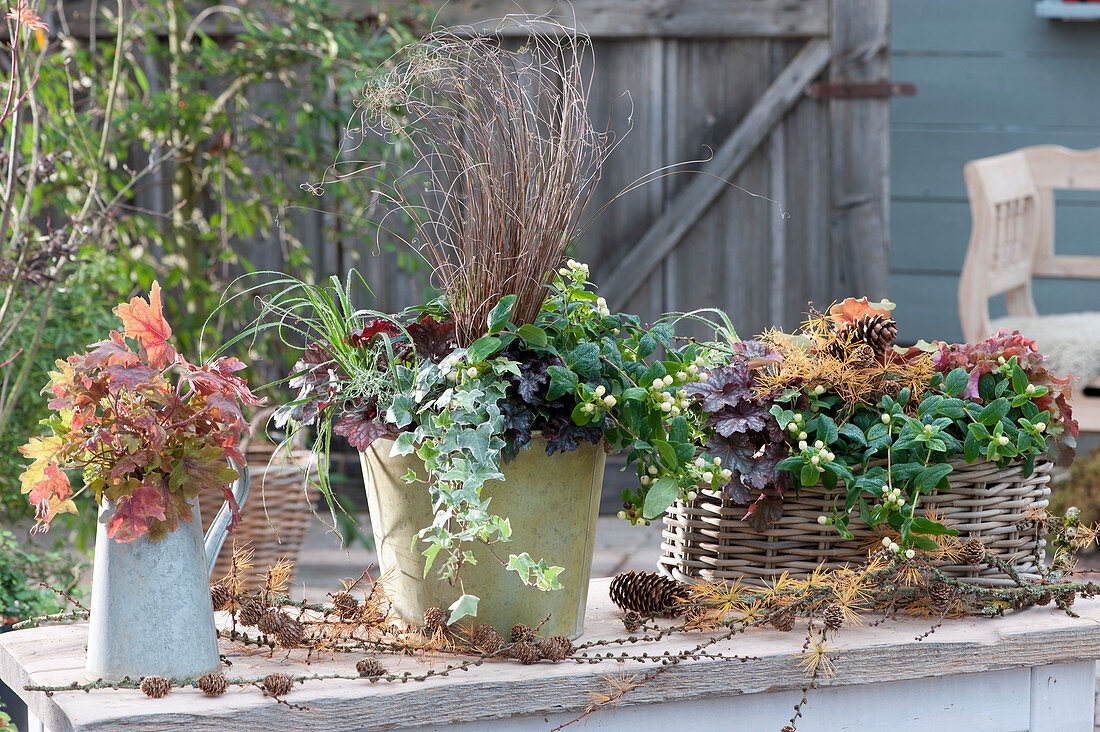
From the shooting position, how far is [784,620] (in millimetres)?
1109

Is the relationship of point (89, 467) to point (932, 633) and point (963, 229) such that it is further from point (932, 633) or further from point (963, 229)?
point (963, 229)

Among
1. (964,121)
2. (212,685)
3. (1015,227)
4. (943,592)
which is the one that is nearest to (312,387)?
(212,685)

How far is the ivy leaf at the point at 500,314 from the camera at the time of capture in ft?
3.34

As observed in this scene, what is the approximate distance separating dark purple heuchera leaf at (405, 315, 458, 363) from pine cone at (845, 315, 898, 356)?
1.42 ft

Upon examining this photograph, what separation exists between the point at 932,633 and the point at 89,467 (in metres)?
0.82

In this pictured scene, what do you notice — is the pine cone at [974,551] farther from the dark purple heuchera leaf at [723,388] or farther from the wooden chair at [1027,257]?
the wooden chair at [1027,257]

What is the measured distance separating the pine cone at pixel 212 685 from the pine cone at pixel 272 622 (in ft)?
0.42

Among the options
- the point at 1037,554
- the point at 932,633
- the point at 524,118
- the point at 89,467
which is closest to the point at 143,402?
the point at 89,467

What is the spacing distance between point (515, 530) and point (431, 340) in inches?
7.8

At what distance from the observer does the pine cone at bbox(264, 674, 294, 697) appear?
3.07 ft

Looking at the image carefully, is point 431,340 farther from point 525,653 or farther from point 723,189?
point 723,189

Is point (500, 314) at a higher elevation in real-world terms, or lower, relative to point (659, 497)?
higher

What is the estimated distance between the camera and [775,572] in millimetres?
1183

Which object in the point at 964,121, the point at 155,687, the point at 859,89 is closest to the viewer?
the point at 155,687
